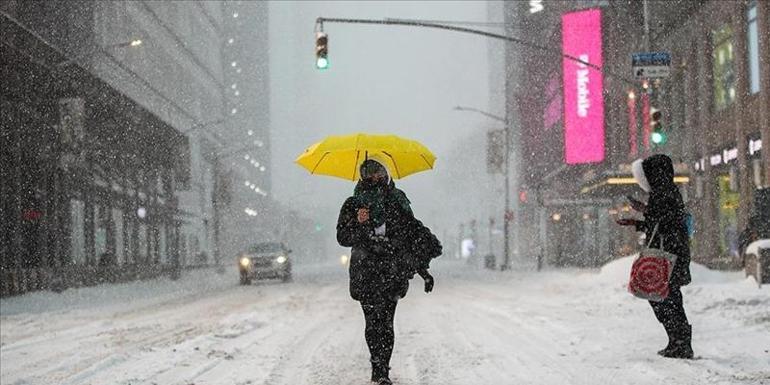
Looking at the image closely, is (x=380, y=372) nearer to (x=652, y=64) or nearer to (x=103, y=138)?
(x=652, y=64)

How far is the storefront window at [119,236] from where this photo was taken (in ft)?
145

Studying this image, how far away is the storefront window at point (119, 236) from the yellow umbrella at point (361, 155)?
37.2 metres

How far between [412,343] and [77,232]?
30.0 meters

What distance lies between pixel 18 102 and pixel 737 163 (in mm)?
23658

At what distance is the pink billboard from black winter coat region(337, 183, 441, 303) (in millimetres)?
40754

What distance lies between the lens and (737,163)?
27938mm

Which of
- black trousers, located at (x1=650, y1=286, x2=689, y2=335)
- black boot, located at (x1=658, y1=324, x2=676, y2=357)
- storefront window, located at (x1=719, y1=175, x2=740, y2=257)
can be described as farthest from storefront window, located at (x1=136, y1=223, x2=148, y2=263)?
black trousers, located at (x1=650, y1=286, x2=689, y2=335)

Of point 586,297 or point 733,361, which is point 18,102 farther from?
point 733,361

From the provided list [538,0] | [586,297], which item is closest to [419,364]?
[586,297]

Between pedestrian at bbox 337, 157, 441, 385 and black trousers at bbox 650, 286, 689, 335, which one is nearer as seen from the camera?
pedestrian at bbox 337, 157, 441, 385

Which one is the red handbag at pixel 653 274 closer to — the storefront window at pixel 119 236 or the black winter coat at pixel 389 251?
the black winter coat at pixel 389 251

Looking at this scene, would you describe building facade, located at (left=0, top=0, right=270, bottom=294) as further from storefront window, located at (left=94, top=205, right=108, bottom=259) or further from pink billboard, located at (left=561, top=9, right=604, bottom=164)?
pink billboard, located at (left=561, top=9, right=604, bottom=164)

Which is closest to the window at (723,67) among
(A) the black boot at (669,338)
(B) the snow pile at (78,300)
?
(B) the snow pile at (78,300)

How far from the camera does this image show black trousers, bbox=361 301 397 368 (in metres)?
6.82
